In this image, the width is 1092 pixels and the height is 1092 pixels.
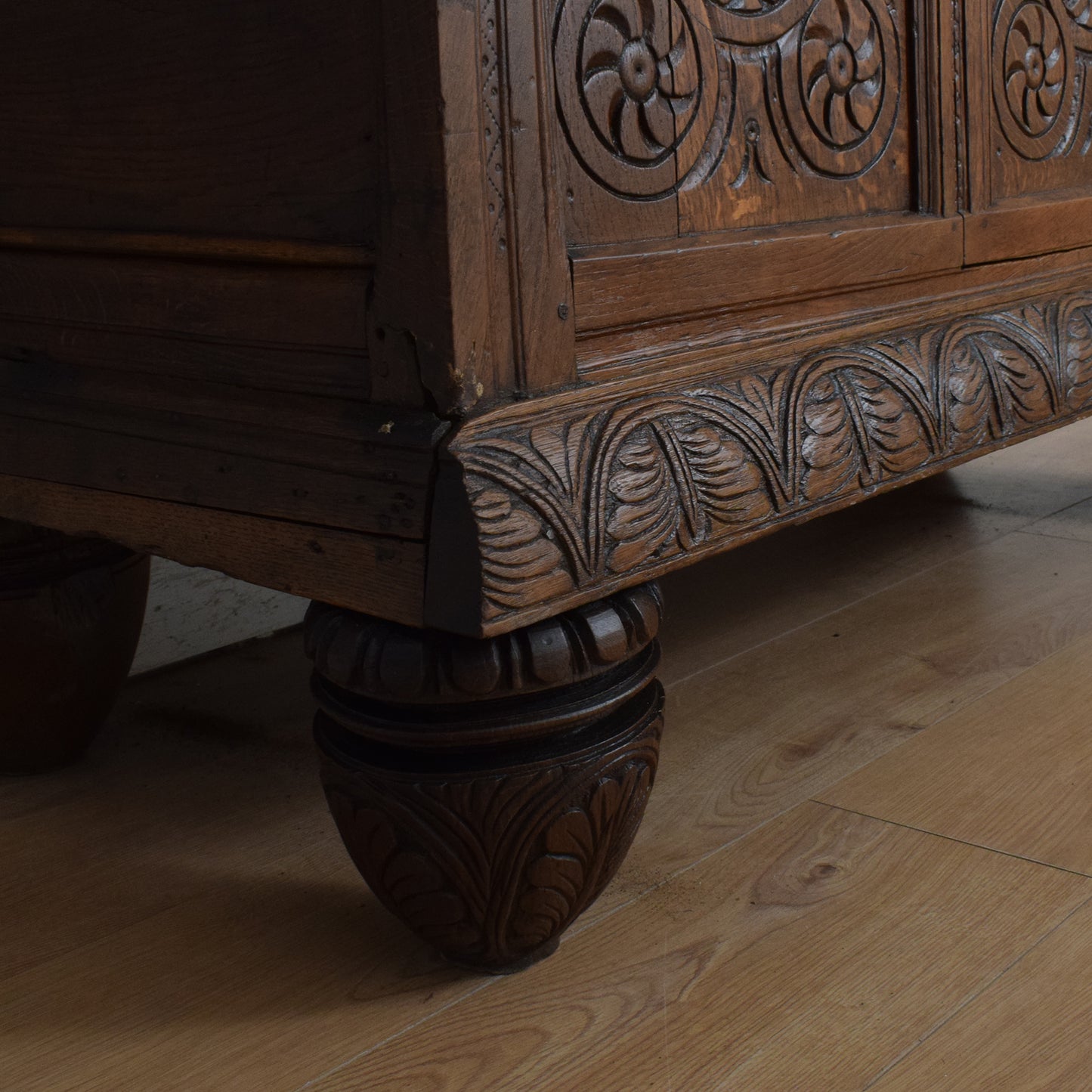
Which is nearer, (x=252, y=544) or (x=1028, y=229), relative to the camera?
(x=252, y=544)

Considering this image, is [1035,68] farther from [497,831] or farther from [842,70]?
[497,831]

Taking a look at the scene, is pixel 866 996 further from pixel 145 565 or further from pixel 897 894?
pixel 145 565

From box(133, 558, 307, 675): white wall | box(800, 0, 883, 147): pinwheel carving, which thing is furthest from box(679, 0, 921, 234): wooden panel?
box(133, 558, 307, 675): white wall

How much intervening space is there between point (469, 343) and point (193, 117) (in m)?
0.23

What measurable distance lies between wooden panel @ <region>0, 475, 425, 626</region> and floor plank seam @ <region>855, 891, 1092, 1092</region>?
0.36 m

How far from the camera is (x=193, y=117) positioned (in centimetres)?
80

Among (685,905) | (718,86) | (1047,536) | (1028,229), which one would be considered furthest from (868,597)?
(718,86)

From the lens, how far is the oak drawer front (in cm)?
109

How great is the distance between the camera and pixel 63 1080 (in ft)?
2.64

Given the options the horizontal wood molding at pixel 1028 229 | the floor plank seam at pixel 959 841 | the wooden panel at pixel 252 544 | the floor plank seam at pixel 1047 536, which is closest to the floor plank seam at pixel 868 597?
the floor plank seam at pixel 1047 536

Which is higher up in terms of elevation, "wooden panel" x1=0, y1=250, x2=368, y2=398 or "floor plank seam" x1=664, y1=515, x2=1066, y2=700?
"wooden panel" x1=0, y1=250, x2=368, y2=398

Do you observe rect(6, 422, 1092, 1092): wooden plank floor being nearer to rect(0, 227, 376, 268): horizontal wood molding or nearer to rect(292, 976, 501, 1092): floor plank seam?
rect(292, 976, 501, 1092): floor plank seam

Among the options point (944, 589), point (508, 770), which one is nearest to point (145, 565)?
point (508, 770)

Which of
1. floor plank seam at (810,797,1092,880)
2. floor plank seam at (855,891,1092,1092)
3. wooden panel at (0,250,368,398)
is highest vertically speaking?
wooden panel at (0,250,368,398)
